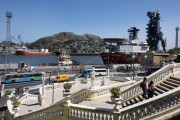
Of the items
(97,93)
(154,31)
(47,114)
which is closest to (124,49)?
(154,31)

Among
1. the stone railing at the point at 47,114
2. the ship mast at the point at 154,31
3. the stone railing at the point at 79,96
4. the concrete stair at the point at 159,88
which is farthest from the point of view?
the ship mast at the point at 154,31

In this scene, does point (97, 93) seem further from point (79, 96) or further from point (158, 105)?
point (158, 105)

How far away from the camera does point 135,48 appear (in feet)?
346

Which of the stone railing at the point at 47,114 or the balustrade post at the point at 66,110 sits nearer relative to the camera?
the balustrade post at the point at 66,110

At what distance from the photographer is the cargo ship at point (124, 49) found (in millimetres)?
97113

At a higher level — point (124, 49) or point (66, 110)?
point (124, 49)

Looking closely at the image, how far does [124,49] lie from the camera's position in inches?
4163

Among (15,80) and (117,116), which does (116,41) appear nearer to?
(15,80)

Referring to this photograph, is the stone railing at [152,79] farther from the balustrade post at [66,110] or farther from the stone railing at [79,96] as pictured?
the balustrade post at [66,110]

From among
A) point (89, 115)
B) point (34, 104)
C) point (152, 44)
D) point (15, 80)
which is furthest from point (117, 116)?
point (152, 44)

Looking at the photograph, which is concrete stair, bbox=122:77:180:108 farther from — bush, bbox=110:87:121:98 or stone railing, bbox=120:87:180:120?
stone railing, bbox=120:87:180:120

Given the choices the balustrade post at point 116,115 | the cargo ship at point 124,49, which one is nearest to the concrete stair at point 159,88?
the balustrade post at point 116,115

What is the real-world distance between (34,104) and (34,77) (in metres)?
25.5

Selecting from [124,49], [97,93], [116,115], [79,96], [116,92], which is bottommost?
[79,96]
